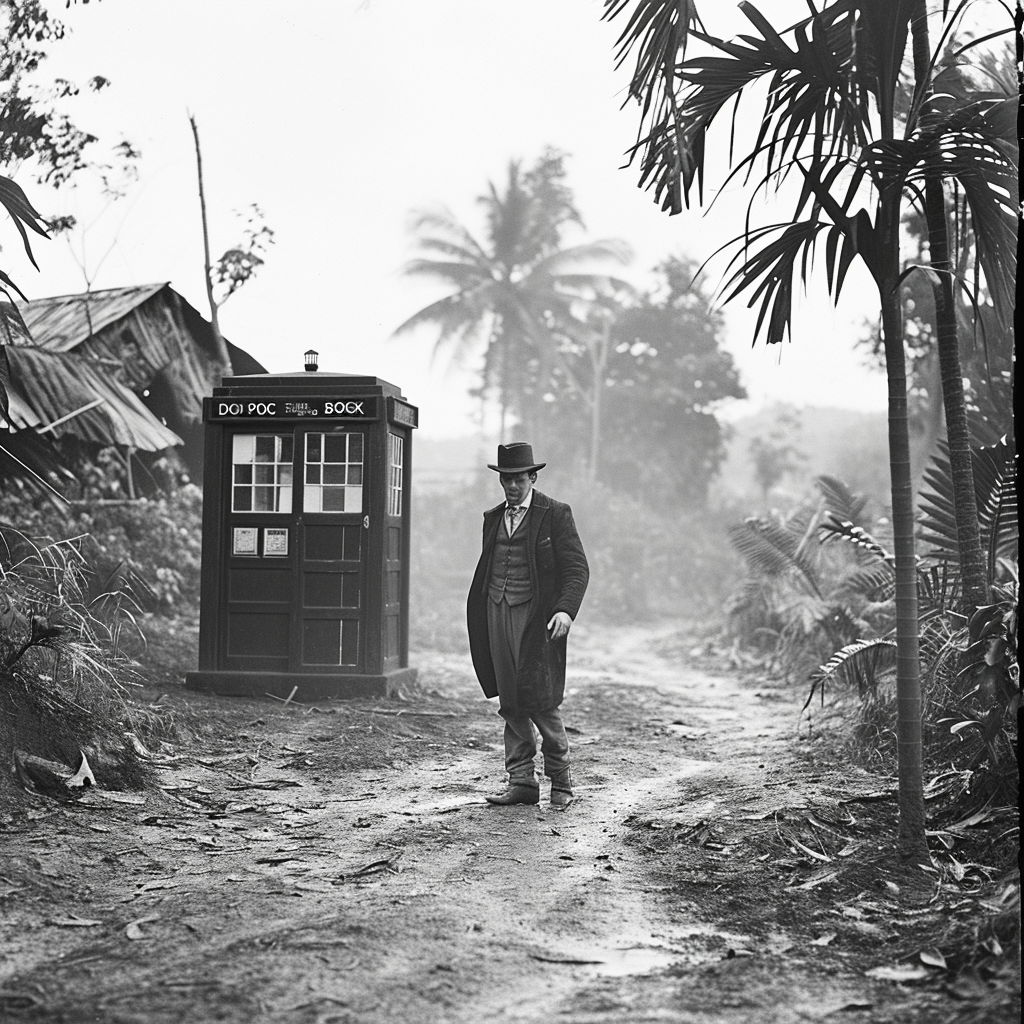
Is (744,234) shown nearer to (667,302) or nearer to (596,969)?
(596,969)

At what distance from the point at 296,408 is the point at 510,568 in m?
3.52

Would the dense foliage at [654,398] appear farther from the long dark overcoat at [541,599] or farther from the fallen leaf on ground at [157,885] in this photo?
the fallen leaf on ground at [157,885]

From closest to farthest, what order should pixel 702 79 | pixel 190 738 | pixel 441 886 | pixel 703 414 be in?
1. pixel 441 886
2. pixel 702 79
3. pixel 190 738
4. pixel 703 414

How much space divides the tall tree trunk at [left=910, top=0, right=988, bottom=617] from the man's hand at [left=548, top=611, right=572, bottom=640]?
79.0 inches

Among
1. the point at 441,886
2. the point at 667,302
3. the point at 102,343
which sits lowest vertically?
the point at 441,886

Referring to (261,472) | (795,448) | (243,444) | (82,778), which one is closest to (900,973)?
(82,778)

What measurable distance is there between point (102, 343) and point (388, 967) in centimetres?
920

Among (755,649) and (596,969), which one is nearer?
(596,969)

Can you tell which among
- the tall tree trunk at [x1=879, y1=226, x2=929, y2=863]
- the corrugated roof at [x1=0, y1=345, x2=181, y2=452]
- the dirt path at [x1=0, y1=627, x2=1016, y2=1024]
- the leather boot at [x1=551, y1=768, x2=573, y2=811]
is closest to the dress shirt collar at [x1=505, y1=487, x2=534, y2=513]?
the leather boot at [x1=551, y1=768, x2=573, y2=811]

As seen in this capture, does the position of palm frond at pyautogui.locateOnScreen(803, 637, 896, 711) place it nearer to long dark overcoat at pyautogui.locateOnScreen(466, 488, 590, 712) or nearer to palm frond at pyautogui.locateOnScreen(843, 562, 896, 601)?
palm frond at pyautogui.locateOnScreen(843, 562, 896, 601)

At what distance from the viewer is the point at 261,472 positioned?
9094 millimetres

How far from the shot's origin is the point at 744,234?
457cm

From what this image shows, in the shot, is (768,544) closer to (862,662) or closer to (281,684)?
(862,662)

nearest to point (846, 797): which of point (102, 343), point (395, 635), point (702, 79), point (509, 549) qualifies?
point (509, 549)
